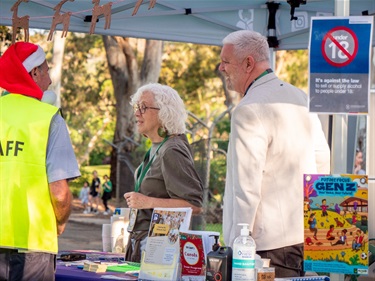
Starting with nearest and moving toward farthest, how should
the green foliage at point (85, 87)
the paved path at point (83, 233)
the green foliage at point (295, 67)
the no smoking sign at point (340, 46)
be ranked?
1. the no smoking sign at point (340, 46)
2. the paved path at point (83, 233)
3. the green foliage at point (85, 87)
4. the green foliage at point (295, 67)

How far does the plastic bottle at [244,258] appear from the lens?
3.81 metres

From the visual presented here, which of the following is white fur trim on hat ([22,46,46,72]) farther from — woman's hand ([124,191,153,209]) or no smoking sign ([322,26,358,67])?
woman's hand ([124,191,153,209])

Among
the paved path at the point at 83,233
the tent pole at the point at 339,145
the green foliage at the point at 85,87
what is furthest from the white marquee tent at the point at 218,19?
the green foliage at the point at 85,87

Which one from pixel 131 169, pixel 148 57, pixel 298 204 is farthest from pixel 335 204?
pixel 148 57

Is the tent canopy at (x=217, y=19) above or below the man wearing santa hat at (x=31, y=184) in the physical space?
above

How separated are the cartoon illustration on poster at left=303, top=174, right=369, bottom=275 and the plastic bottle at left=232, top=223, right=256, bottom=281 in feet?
0.82

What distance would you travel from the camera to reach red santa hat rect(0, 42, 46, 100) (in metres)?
3.90

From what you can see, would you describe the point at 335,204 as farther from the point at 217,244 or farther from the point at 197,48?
the point at 197,48

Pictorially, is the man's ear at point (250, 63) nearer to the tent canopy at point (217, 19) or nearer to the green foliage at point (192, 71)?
the tent canopy at point (217, 19)

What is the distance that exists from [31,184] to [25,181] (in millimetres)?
28

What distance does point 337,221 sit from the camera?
3.87 metres

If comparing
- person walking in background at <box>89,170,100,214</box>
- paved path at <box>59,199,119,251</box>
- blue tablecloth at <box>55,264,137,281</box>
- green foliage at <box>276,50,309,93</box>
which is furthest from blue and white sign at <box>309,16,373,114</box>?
green foliage at <box>276,50,309,93</box>

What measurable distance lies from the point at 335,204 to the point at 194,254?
0.80 meters

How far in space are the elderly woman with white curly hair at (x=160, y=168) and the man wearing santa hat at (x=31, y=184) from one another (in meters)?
1.46
